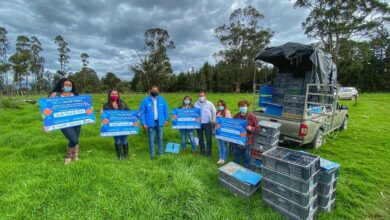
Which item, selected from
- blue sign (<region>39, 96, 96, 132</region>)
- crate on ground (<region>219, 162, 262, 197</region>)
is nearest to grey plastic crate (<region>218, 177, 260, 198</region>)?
crate on ground (<region>219, 162, 262, 197</region>)

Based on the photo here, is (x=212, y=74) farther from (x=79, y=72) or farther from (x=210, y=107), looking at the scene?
(x=210, y=107)

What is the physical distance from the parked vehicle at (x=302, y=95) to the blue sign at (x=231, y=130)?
1804mm

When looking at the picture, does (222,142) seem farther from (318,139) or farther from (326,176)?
(318,139)

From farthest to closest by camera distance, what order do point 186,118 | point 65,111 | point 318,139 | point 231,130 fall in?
point 318,139
point 186,118
point 231,130
point 65,111

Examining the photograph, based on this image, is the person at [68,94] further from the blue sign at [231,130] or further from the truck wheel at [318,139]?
the truck wheel at [318,139]

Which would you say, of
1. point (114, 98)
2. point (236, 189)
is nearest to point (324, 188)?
point (236, 189)

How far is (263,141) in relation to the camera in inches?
158

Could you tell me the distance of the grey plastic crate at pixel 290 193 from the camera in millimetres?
2548

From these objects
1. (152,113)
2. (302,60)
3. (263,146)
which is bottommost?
(263,146)

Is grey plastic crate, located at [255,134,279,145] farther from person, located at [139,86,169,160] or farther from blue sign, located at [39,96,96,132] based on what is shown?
blue sign, located at [39,96,96,132]

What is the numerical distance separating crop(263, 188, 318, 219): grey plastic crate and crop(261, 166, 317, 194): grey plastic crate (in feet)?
0.71

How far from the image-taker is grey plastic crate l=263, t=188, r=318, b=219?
2.59 metres

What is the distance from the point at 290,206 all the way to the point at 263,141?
1.47 metres

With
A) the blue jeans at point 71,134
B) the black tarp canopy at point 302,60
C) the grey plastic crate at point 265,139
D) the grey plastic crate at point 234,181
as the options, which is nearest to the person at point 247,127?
the grey plastic crate at point 265,139
